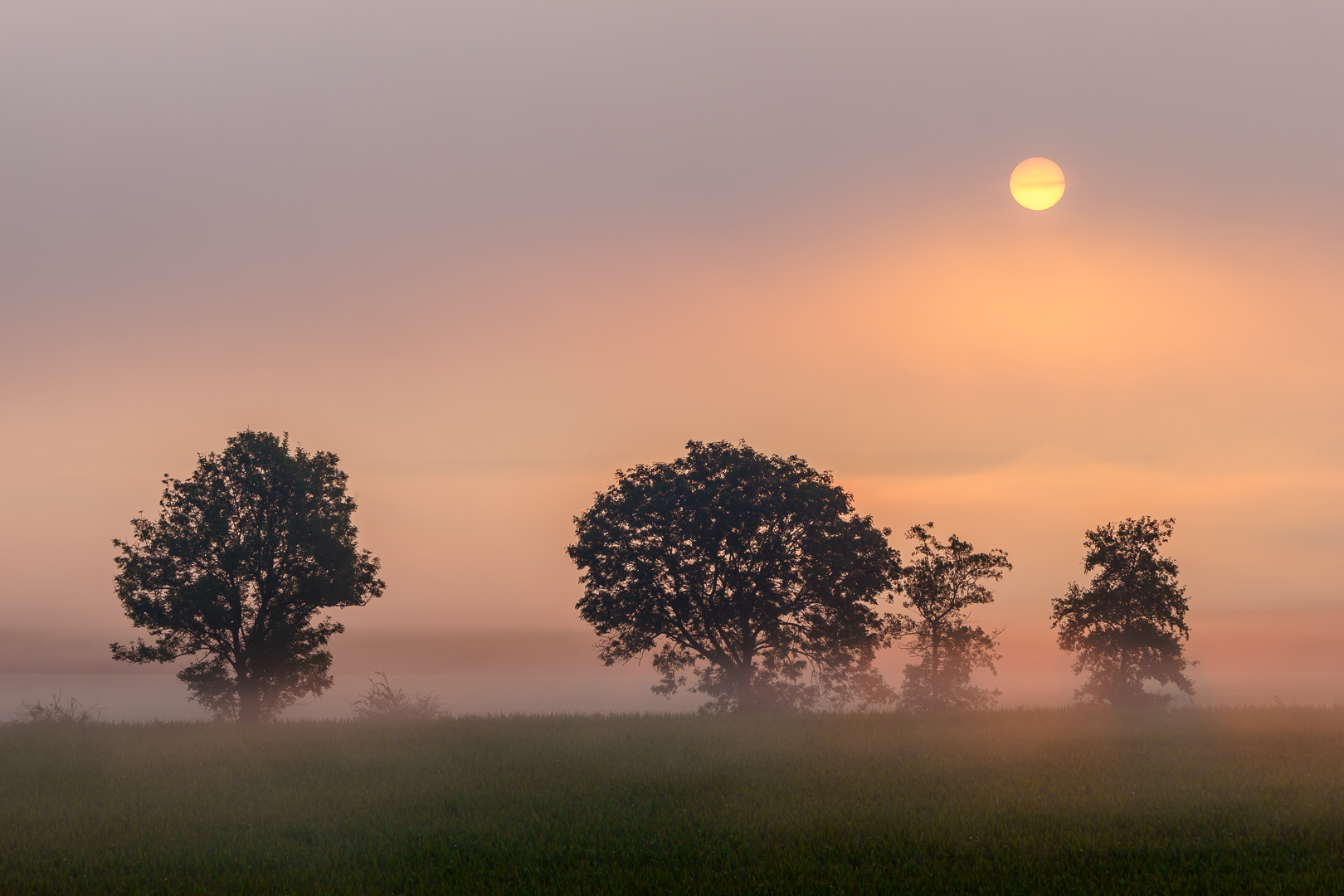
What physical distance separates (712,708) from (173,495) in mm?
29016

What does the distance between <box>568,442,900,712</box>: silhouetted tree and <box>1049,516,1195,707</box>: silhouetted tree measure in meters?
16.0

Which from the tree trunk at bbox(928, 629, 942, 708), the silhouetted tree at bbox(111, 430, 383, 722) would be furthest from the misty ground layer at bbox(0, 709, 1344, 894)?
the tree trunk at bbox(928, 629, 942, 708)

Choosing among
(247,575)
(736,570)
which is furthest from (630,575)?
(247,575)

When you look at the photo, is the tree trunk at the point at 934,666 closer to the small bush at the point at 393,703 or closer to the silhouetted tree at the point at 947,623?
the silhouetted tree at the point at 947,623

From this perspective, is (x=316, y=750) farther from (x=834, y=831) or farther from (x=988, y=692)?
(x=988, y=692)

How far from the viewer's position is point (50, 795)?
20.9m

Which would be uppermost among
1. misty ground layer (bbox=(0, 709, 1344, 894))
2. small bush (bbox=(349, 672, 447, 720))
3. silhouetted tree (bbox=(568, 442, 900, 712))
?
silhouetted tree (bbox=(568, 442, 900, 712))

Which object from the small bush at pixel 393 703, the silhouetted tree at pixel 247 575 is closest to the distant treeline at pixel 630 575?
the silhouetted tree at pixel 247 575

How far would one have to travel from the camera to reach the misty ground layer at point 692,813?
13.4 meters

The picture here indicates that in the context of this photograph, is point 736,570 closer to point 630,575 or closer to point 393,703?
point 630,575

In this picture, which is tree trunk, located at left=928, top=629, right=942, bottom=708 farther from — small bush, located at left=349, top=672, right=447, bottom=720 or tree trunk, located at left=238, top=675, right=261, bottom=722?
tree trunk, located at left=238, top=675, right=261, bottom=722

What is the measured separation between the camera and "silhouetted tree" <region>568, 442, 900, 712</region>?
144 ft

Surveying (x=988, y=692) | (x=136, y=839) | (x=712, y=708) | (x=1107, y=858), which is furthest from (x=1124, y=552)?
(x=136, y=839)

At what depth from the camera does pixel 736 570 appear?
43.7 meters
